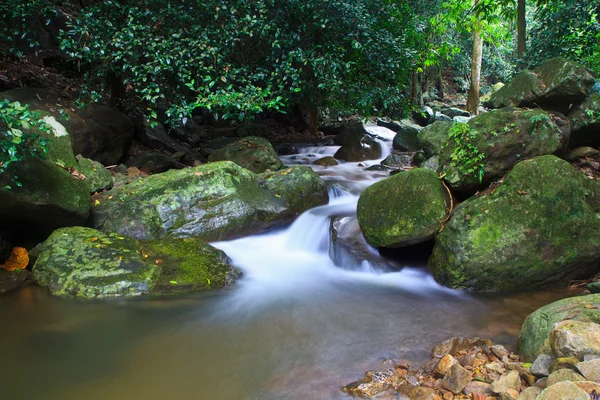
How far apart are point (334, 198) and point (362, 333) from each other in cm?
427

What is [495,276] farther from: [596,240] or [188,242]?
[188,242]

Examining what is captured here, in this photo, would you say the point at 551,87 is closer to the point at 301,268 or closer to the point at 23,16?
the point at 301,268

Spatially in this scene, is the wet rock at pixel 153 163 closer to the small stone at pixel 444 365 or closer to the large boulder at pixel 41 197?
the large boulder at pixel 41 197

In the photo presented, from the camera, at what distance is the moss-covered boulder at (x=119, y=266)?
15.7ft

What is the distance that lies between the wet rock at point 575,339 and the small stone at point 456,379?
601 mm

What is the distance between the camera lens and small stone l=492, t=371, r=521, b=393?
8.67 feet

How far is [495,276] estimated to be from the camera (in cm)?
483

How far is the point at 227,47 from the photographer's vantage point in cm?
744

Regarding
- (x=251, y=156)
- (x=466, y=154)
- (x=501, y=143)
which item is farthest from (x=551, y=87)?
(x=251, y=156)

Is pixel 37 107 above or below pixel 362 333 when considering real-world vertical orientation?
above

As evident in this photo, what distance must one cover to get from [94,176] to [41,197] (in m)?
1.96

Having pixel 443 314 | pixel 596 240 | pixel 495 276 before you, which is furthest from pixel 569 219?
pixel 443 314

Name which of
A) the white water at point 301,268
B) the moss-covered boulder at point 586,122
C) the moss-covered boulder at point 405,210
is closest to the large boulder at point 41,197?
the white water at point 301,268

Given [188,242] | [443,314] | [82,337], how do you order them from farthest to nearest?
[188,242]
[443,314]
[82,337]
